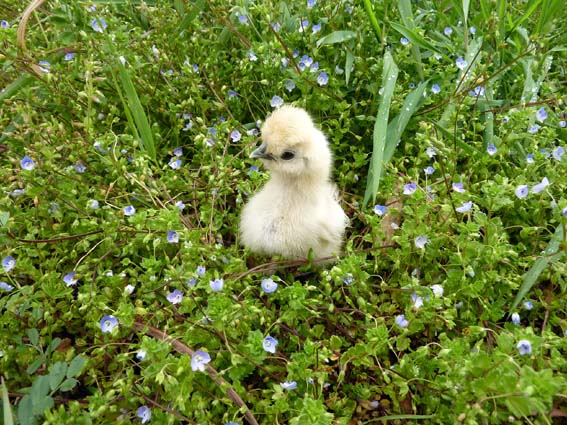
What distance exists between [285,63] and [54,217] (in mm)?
1695

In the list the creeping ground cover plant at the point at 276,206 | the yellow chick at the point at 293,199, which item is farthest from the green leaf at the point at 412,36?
the yellow chick at the point at 293,199

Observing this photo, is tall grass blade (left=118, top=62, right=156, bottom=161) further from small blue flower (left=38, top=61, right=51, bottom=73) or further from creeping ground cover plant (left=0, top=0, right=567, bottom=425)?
small blue flower (left=38, top=61, right=51, bottom=73)

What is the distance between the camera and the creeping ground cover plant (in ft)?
6.29

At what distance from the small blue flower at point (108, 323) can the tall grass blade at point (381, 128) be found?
Answer: 1.40 meters

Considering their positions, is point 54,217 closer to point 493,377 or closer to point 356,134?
point 356,134

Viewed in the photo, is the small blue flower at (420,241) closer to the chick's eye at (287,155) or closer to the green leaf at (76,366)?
the chick's eye at (287,155)

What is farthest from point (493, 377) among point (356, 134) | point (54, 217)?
point (54, 217)

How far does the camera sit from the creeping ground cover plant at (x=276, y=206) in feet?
6.29

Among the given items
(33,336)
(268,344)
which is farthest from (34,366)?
(268,344)

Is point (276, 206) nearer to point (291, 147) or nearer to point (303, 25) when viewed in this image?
point (291, 147)

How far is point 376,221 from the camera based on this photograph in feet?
7.69

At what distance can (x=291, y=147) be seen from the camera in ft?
7.84

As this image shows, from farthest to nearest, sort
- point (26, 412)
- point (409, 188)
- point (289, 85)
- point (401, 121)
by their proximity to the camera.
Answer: point (289, 85), point (401, 121), point (409, 188), point (26, 412)

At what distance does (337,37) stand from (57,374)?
2494mm
